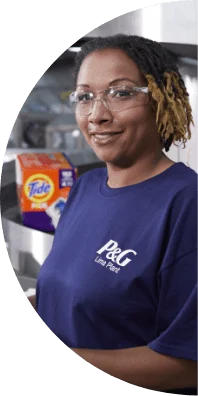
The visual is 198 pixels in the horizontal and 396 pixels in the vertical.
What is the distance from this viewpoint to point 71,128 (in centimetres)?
116

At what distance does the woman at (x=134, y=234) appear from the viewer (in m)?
1.02

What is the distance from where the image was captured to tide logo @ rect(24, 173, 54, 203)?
121 cm

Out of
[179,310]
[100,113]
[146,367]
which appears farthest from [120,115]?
[146,367]

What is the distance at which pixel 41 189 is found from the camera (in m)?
1.21

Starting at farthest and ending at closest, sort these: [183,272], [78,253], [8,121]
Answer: [8,121], [78,253], [183,272]

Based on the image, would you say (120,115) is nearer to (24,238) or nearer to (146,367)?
(24,238)

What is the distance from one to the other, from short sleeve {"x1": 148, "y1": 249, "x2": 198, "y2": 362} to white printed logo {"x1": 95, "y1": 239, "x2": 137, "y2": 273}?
0.25ft

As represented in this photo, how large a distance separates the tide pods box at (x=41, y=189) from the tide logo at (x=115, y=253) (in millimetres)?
167

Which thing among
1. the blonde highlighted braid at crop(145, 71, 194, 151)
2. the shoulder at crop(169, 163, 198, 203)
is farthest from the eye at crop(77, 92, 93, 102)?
the shoulder at crop(169, 163, 198, 203)

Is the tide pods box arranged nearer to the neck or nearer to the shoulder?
the neck

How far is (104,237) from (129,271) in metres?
0.10

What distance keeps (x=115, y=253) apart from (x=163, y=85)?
34cm

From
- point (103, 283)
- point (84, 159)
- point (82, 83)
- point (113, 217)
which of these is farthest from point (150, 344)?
point (82, 83)

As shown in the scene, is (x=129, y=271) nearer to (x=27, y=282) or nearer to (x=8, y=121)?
(x=27, y=282)
